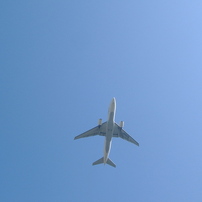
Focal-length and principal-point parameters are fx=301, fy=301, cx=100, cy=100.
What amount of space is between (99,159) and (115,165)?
16.2 ft

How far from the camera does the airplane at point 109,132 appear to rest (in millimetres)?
71438

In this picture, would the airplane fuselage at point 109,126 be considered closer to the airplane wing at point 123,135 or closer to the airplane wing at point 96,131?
the airplane wing at point 96,131

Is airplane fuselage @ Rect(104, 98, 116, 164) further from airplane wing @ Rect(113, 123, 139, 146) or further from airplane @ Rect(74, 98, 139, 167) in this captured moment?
airplane wing @ Rect(113, 123, 139, 146)

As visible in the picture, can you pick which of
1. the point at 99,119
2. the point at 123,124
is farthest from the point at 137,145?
the point at 99,119

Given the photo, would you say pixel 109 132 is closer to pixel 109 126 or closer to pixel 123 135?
Result: pixel 109 126

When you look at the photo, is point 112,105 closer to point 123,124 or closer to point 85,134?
point 123,124

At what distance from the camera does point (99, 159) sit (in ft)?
266

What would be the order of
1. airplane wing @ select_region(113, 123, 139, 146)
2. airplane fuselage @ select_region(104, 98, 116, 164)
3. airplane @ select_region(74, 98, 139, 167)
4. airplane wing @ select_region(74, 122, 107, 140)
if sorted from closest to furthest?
airplane fuselage @ select_region(104, 98, 116, 164), airplane @ select_region(74, 98, 139, 167), airplane wing @ select_region(74, 122, 107, 140), airplane wing @ select_region(113, 123, 139, 146)

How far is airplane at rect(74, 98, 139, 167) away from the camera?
2813 inches

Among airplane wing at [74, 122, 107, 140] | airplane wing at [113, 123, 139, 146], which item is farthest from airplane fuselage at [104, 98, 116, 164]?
airplane wing at [113, 123, 139, 146]

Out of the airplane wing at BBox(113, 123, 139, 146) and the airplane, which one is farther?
the airplane wing at BBox(113, 123, 139, 146)

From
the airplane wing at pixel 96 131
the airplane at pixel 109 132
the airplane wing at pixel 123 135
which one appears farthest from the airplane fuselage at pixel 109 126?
the airplane wing at pixel 123 135

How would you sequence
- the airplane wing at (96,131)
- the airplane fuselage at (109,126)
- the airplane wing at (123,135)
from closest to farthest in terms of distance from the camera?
the airplane fuselage at (109,126), the airplane wing at (96,131), the airplane wing at (123,135)

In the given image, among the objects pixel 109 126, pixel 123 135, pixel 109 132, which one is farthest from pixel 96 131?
pixel 109 126
